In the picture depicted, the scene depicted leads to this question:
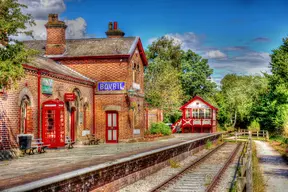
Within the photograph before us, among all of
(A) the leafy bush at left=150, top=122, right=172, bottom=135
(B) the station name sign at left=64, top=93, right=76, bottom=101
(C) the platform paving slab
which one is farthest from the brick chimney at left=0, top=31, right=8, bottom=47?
(A) the leafy bush at left=150, top=122, right=172, bottom=135

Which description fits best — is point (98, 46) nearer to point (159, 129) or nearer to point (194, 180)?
point (159, 129)

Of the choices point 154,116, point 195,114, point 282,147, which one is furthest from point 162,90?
point 282,147

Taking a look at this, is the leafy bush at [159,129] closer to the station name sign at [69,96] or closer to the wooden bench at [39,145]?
the station name sign at [69,96]

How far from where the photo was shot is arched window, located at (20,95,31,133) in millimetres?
18944

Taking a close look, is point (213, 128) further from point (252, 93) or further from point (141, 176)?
point (141, 176)

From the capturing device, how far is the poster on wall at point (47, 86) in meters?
20.6

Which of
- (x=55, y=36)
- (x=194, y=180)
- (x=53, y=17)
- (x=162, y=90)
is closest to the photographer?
(x=194, y=180)

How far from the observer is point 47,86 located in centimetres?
2111

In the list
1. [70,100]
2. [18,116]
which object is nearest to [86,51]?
[70,100]

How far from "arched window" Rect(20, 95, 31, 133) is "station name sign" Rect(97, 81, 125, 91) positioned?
29.8ft

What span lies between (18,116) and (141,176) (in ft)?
22.3

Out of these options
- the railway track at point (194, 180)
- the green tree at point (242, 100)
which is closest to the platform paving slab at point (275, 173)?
the railway track at point (194, 180)

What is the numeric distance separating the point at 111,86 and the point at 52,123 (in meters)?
7.77

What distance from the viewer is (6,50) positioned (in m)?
14.1
